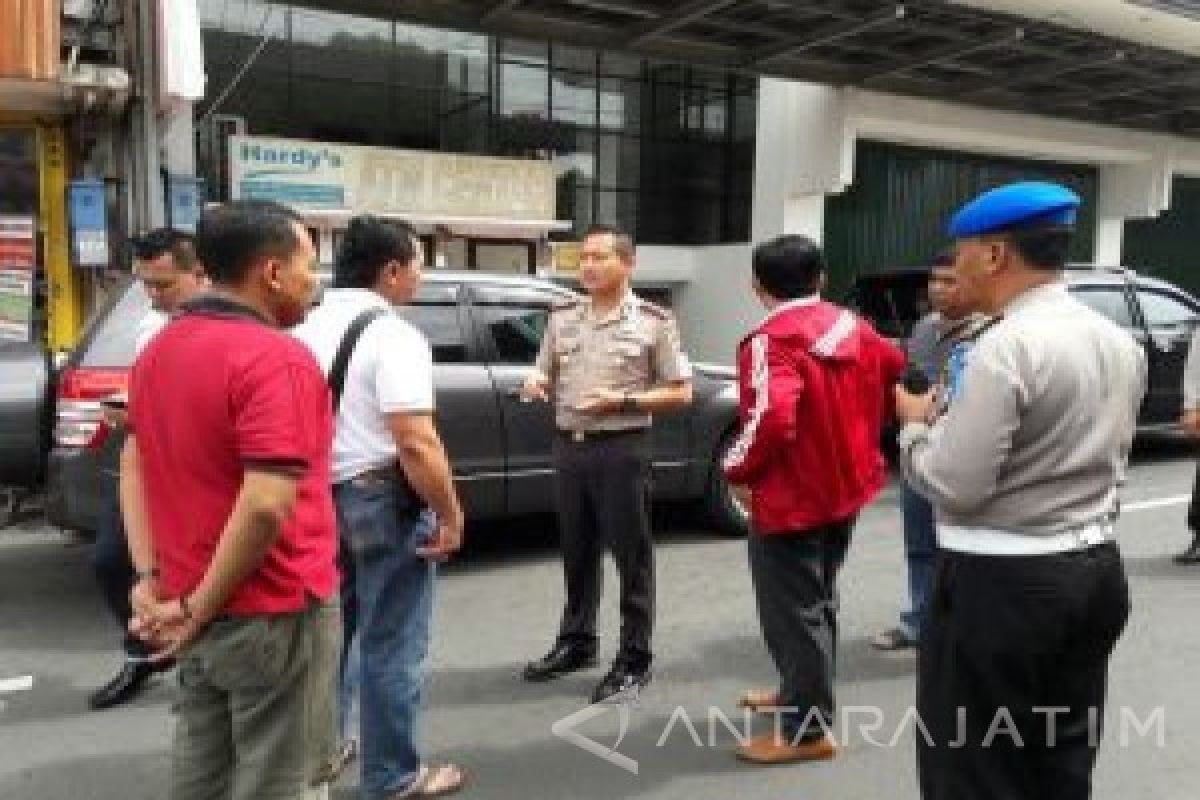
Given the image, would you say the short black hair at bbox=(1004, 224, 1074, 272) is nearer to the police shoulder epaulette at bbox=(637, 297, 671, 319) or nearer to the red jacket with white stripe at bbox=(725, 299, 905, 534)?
the red jacket with white stripe at bbox=(725, 299, 905, 534)

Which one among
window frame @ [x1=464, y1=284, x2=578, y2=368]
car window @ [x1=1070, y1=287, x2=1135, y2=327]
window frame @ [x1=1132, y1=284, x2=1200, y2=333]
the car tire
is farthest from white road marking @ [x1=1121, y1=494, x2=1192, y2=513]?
window frame @ [x1=464, y1=284, x2=578, y2=368]

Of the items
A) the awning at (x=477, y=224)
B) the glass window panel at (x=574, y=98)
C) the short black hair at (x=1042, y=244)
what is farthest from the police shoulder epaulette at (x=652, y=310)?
the glass window panel at (x=574, y=98)

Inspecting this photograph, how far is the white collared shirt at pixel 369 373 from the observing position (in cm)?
308

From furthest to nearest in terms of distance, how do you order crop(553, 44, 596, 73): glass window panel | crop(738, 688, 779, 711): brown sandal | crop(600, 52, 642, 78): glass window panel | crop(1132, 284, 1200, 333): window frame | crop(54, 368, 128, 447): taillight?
crop(600, 52, 642, 78): glass window panel, crop(553, 44, 596, 73): glass window panel, crop(1132, 284, 1200, 333): window frame, crop(54, 368, 128, 447): taillight, crop(738, 688, 779, 711): brown sandal

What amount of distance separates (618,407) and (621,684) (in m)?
1.07

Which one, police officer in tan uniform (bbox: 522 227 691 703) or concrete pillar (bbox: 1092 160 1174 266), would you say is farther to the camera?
concrete pillar (bbox: 1092 160 1174 266)

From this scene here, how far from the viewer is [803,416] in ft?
11.9

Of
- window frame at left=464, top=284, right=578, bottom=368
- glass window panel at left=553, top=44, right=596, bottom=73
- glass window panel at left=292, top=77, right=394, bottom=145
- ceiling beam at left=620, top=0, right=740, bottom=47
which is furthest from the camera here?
glass window panel at left=553, top=44, right=596, bottom=73

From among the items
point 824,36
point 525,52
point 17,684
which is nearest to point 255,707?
point 17,684

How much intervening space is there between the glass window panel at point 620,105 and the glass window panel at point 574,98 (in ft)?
0.65

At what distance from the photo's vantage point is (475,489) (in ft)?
19.8

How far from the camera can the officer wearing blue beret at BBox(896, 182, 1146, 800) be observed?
2.30 meters

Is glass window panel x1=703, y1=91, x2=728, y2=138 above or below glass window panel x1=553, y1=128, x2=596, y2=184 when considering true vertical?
above

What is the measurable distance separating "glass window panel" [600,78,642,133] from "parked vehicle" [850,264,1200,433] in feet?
24.5
